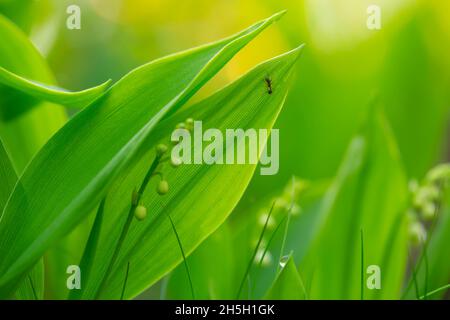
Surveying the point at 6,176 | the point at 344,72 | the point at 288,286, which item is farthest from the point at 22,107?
the point at 344,72

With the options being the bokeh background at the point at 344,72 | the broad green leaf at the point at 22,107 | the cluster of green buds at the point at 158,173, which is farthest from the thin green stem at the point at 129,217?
the bokeh background at the point at 344,72

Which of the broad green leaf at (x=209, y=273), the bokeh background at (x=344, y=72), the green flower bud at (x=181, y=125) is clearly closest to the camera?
the green flower bud at (x=181, y=125)

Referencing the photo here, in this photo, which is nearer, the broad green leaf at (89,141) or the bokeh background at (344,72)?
the broad green leaf at (89,141)

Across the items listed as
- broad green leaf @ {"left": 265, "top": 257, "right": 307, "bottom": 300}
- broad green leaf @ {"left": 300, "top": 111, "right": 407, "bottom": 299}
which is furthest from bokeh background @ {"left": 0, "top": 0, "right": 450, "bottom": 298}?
broad green leaf @ {"left": 265, "top": 257, "right": 307, "bottom": 300}

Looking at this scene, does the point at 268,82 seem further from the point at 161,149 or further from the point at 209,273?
the point at 209,273

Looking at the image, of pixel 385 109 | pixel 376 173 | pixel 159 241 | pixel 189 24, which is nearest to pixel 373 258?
pixel 376 173

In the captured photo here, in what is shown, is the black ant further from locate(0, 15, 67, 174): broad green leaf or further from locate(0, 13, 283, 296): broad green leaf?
locate(0, 15, 67, 174): broad green leaf

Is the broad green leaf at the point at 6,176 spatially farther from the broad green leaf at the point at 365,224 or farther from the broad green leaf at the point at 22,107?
the broad green leaf at the point at 365,224
